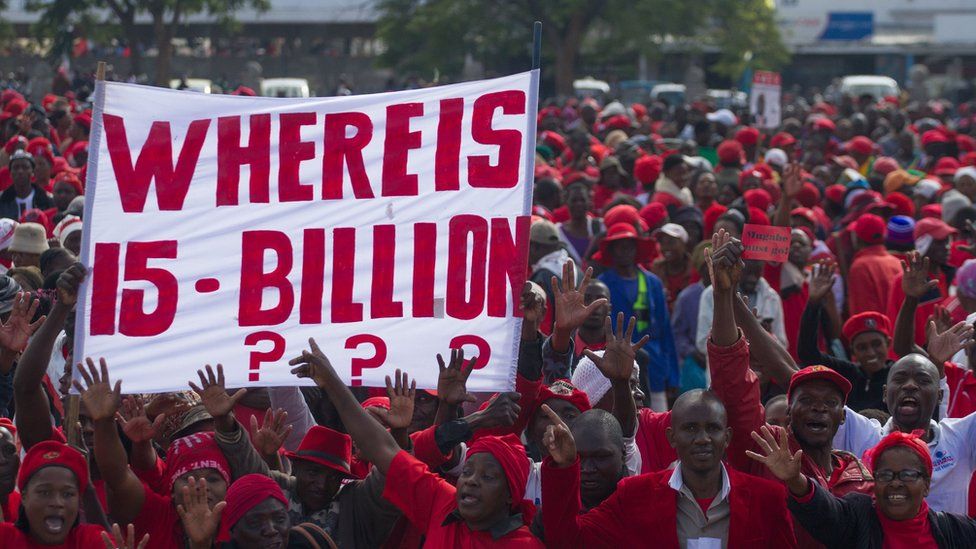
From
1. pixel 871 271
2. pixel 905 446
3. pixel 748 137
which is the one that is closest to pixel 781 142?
pixel 748 137

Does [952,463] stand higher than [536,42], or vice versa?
[536,42]

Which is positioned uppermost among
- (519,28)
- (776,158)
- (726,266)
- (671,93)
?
(519,28)

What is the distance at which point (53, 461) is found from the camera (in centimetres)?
474

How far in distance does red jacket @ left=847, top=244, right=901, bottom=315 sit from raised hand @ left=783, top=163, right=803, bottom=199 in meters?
0.61

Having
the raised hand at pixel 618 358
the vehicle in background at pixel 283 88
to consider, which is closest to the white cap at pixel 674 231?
the raised hand at pixel 618 358

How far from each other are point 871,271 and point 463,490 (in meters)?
5.21

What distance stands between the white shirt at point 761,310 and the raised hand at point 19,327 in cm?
399

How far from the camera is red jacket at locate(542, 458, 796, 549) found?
4848 mm

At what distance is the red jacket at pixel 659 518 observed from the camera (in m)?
4.85

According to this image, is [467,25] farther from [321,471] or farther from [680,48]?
[321,471]

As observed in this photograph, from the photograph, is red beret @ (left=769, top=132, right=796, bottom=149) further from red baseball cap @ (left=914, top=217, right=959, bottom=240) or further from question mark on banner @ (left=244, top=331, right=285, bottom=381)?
question mark on banner @ (left=244, top=331, right=285, bottom=381)

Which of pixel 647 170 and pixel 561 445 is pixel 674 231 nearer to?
pixel 647 170

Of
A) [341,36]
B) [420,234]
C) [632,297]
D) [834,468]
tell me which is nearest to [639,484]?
[834,468]

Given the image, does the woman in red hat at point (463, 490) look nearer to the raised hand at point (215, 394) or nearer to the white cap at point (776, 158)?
the raised hand at point (215, 394)
